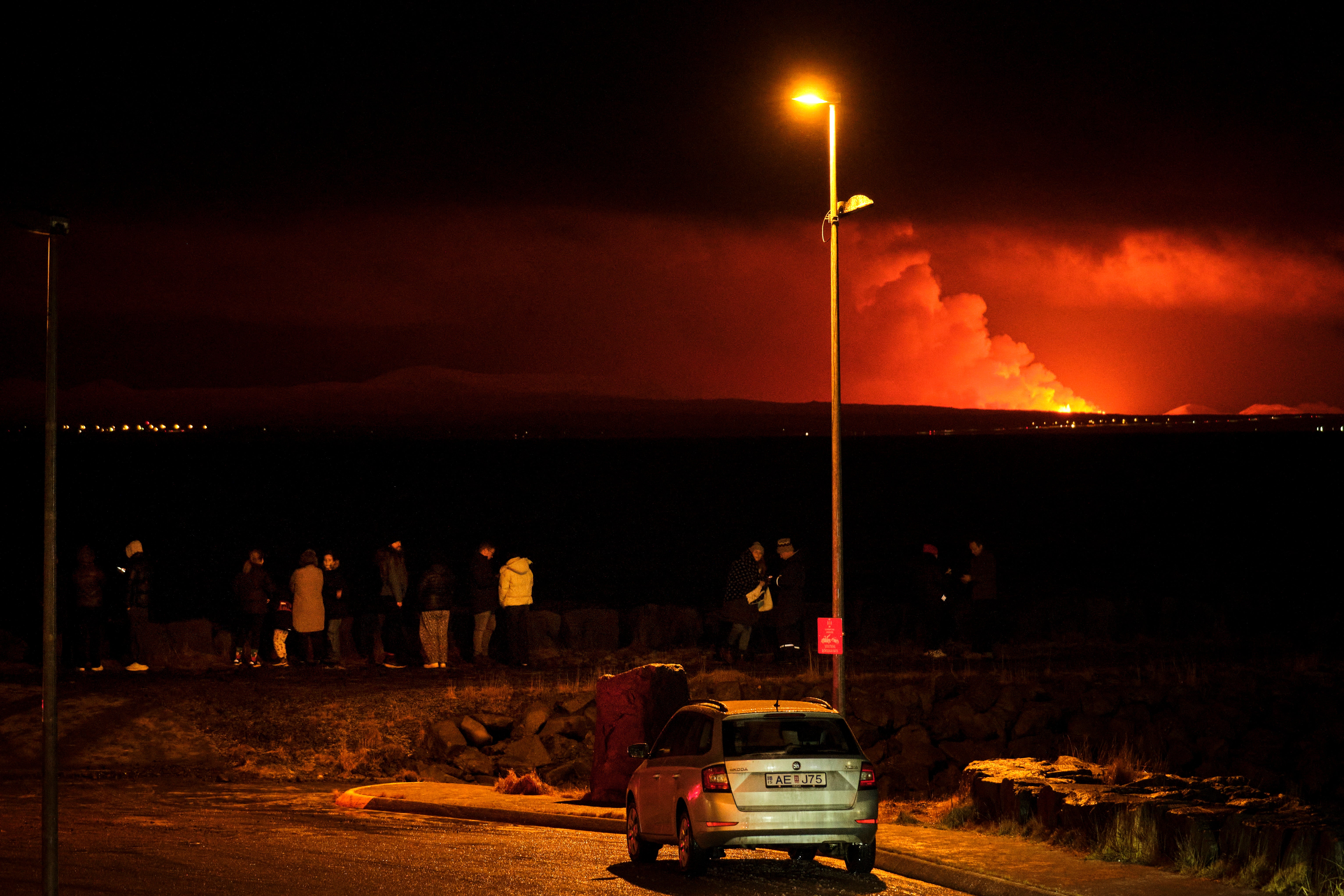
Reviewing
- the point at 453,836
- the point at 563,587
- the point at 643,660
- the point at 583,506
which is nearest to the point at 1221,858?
the point at 453,836

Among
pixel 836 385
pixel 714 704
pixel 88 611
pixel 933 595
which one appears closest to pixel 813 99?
pixel 836 385

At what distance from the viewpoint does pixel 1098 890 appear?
11078mm

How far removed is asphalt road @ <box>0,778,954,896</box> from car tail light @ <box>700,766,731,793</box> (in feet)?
2.50

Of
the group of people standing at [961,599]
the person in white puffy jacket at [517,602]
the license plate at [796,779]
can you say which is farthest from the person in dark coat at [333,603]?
the license plate at [796,779]

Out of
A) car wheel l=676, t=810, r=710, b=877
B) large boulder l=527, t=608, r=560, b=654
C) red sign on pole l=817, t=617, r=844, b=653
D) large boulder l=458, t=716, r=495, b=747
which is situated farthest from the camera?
large boulder l=527, t=608, r=560, b=654

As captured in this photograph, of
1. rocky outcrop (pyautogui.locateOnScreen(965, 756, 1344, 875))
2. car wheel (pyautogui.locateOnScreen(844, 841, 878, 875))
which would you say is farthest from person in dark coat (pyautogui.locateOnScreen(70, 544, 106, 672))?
car wheel (pyautogui.locateOnScreen(844, 841, 878, 875))

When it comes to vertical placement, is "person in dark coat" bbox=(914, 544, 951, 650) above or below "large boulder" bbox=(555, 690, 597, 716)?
above

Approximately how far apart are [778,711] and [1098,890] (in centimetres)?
289

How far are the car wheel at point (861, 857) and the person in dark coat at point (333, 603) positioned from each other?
1396 centimetres

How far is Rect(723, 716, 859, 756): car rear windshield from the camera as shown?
12109mm

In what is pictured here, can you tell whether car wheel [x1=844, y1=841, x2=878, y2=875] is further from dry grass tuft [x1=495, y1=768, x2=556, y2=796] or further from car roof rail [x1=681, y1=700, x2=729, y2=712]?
dry grass tuft [x1=495, y1=768, x2=556, y2=796]

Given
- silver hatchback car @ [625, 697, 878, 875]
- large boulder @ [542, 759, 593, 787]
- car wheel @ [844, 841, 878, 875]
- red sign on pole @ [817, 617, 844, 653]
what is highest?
red sign on pole @ [817, 617, 844, 653]

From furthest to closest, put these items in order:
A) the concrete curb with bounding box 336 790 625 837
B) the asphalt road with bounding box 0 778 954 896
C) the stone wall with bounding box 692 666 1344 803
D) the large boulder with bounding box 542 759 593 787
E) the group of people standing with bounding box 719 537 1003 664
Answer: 1. the group of people standing with bounding box 719 537 1003 664
2. the large boulder with bounding box 542 759 593 787
3. the stone wall with bounding box 692 666 1344 803
4. the concrete curb with bounding box 336 790 625 837
5. the asphalt road with bounding box 0 778 954 896

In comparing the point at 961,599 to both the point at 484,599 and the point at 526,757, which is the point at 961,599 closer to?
the point at 484,599
